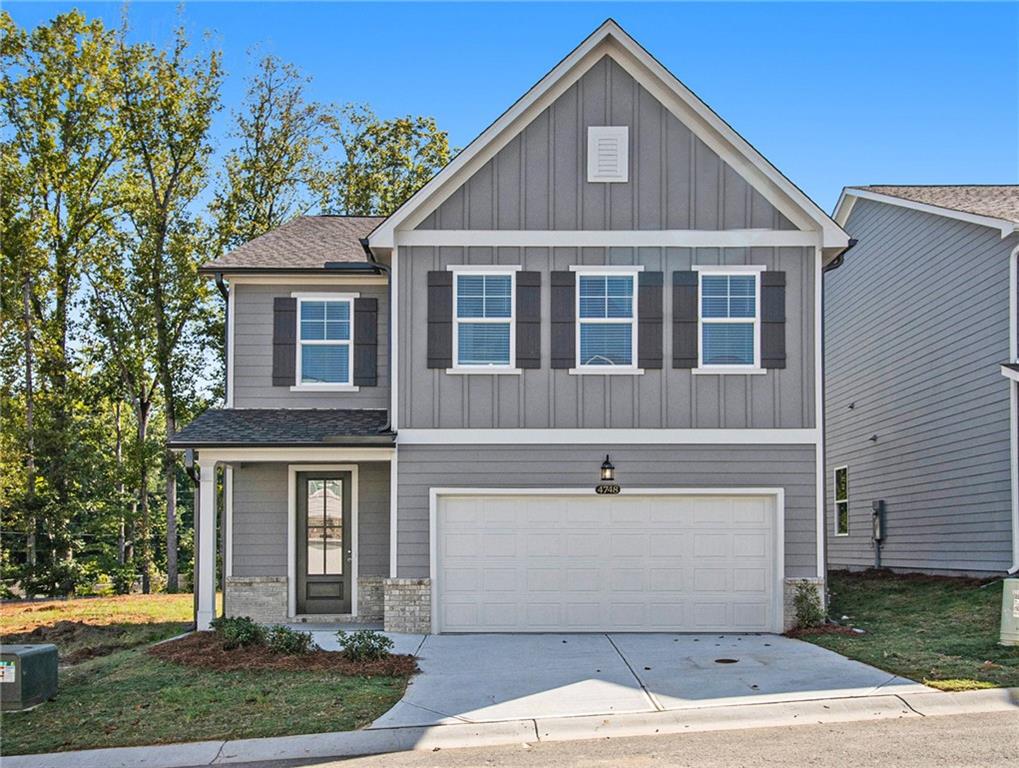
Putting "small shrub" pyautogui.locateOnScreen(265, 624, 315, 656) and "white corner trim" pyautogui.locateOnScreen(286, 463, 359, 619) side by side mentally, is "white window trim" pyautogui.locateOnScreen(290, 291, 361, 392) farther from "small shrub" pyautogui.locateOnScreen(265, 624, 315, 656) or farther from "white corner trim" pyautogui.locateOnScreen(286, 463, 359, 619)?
"small shrub" pyautogui.locateOnScreen(265, 624, 315, 656)

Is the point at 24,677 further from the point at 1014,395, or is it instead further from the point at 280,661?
the point at 1014,395

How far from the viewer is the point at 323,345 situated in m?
17.5

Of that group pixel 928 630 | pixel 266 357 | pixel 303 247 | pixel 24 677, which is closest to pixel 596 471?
pixel 928 630

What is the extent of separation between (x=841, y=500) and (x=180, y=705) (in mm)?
18086

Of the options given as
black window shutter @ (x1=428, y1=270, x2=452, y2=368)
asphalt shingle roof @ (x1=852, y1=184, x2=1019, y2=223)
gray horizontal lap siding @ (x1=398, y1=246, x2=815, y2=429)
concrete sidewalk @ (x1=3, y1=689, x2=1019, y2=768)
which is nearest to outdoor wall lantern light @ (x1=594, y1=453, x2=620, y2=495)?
gray horizontal lap siding @ (x1=398, y1=246, x2=815, y2=429)

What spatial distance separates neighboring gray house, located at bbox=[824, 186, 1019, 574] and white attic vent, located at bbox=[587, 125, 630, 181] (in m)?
6.09

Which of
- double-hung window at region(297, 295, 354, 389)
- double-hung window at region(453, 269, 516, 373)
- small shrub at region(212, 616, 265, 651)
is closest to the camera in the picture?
small shrub at region(212, 616, 265, 651)

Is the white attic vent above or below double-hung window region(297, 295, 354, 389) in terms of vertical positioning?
above

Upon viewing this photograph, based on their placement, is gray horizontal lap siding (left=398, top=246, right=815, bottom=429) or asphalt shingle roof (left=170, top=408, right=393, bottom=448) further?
gray horizontal lap siding (left=398, top=246, right=815, bottom=429)

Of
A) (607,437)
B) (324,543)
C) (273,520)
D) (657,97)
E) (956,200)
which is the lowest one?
(324,543)

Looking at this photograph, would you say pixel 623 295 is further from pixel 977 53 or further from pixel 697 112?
pixel 977 53

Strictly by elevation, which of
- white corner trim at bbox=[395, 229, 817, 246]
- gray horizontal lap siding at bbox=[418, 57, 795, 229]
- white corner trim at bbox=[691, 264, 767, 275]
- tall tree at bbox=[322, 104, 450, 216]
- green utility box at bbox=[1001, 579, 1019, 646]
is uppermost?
tall tree at bbox=[322, 104, 450, 216]

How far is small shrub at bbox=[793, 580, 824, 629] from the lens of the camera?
49.8 feet

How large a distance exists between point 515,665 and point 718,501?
4281 mm
